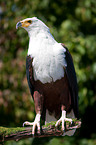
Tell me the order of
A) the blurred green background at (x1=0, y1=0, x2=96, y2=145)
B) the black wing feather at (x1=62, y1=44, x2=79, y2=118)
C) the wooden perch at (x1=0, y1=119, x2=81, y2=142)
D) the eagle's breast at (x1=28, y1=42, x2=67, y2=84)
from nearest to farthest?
the wooden perch at (x1=0, y1=119, x2=81, y2=142) → the eagle's breast at (x1=28, y1=42, x2=67, y2=84) → the black wing feather at (x1=62, y1=44, x2=79, y2=118) → the blurred green background at (x1=0, y1=0, x2=96, y2=145)

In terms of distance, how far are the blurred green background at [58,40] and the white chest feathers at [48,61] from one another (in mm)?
2071

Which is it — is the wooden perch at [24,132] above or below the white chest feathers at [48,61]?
below

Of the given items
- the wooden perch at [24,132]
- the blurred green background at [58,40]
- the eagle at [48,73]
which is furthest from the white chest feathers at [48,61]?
the blurred green background at [58,40]

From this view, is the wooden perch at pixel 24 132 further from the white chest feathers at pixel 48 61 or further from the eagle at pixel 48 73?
the white chest feathers at pixel 48 61

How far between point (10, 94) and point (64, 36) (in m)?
1.73

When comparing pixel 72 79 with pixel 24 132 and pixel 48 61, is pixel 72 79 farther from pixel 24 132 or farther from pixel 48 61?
A: pixel 24 132

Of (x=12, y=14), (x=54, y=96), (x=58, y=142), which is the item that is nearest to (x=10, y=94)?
(x=58, y=142)

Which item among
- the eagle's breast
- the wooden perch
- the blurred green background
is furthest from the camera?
the blurred green background

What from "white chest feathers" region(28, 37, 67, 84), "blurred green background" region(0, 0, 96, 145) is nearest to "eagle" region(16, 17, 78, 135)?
"white chest feathers" region(28, 37, 67, 84)

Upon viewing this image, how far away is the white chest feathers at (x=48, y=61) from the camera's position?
8.79 feet

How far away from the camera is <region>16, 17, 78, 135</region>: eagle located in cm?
270

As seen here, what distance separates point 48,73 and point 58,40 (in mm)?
2509

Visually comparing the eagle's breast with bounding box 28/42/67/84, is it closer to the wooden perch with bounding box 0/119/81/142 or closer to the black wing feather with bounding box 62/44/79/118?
the black wing feather with bounding box 62/44/79/118

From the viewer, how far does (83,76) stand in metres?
4.83
